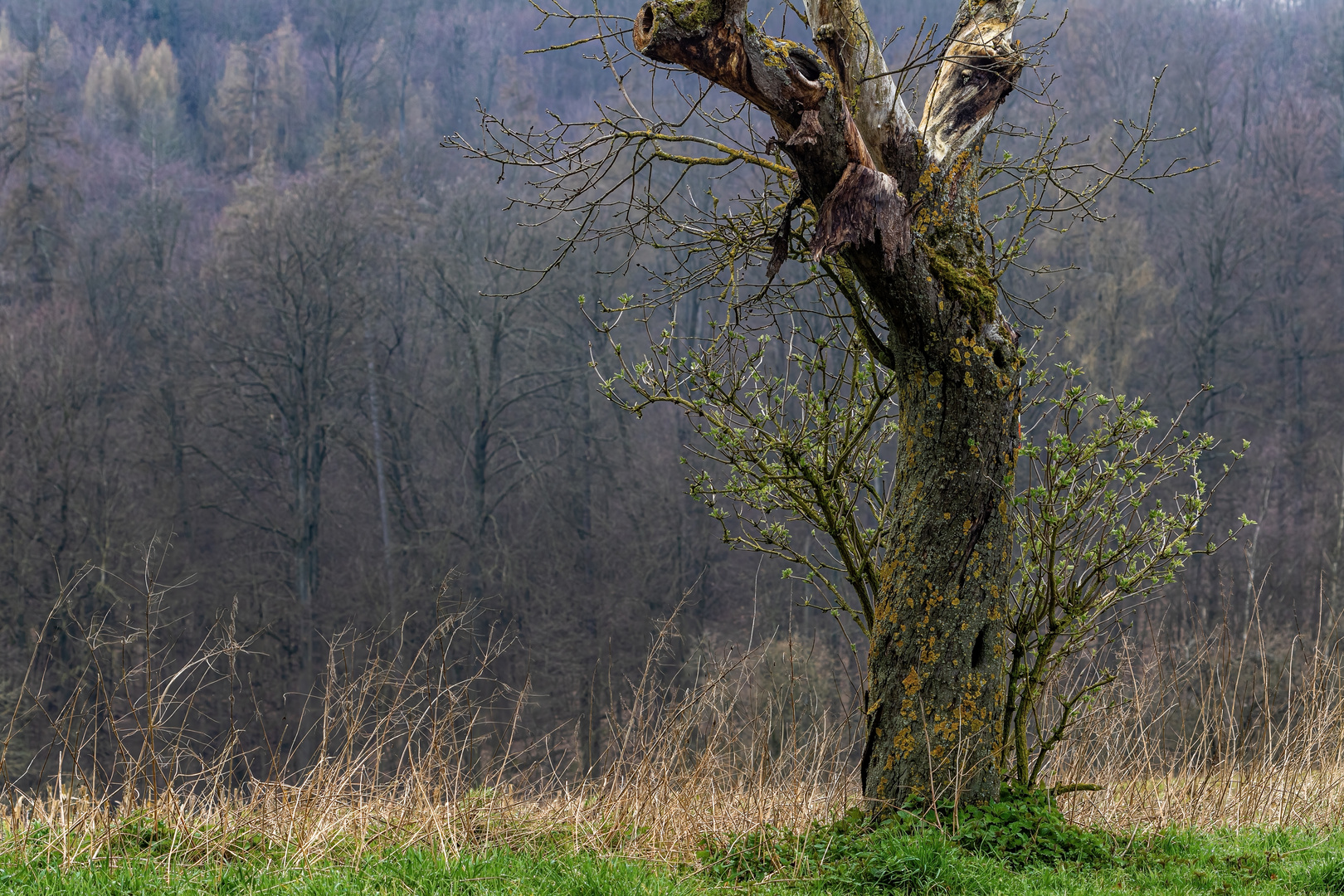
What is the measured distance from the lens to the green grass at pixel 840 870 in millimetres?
3795

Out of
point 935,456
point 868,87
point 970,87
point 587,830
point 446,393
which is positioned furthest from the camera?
point 446,393

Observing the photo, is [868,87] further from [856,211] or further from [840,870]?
[840,870]

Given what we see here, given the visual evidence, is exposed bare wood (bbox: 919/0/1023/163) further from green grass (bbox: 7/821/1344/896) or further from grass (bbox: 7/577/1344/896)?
green grass (bbox: 7/821/1344/896)

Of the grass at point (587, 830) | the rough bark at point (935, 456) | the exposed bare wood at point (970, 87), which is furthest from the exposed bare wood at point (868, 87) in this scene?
the grass at point (587, 830)

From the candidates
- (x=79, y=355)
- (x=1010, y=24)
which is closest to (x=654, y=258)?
(x=79, y=355)

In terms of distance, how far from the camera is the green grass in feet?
12.5

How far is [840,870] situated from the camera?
13.7 feet

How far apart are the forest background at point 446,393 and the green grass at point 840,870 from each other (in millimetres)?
15918

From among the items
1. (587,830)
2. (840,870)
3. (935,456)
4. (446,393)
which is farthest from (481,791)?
(446,393)

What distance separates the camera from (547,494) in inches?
1086

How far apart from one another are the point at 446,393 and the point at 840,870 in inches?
1010

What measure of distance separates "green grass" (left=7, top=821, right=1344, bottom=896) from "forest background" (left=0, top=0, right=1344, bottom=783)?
15.9m

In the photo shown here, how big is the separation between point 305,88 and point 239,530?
2275cm

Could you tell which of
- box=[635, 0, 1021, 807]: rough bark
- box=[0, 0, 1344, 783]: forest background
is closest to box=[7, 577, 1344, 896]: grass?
box=[635, 0, 1021, 807]: rough bark
